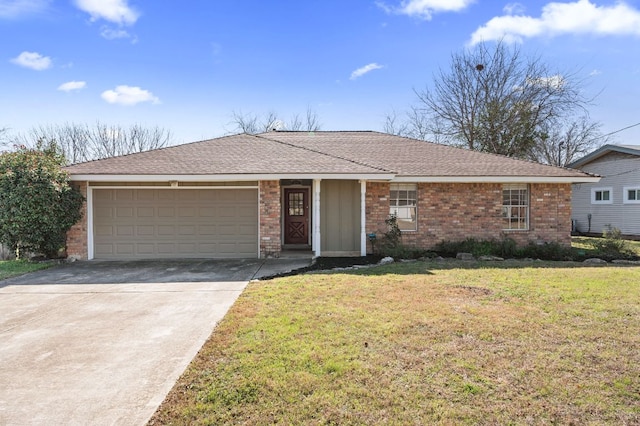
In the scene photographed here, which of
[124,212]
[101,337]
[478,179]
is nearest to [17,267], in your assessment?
[124,212]

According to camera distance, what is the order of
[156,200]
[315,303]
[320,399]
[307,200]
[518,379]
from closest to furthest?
[320,399]
[518,379]
[315,303]
[156,200]
[307,200]

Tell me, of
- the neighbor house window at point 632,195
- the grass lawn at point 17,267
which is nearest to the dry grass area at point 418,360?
the grass lawn at point 17,267

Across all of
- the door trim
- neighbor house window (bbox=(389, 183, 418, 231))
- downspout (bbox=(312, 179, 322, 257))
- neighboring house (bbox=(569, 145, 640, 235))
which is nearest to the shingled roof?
neighbor house window (bbox=(389, 183, 418, 231))

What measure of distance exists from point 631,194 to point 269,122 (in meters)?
26.4

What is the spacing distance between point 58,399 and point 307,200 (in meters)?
10.6

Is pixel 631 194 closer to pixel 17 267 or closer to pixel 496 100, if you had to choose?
pixel 496 100

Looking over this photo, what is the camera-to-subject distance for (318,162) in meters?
11.4

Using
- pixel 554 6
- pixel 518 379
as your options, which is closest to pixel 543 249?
pixel 554 6

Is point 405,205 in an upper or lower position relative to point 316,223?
upper

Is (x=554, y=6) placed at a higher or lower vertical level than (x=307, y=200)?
higher

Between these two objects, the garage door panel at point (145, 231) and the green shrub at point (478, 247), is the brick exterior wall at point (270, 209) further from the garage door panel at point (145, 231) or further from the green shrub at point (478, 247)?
the green shrub at point (478, 247)

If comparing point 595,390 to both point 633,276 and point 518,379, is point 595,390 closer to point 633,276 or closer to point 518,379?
point 518,379

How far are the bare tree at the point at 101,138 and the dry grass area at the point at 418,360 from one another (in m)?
28.1

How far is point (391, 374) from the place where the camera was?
3609 mm
